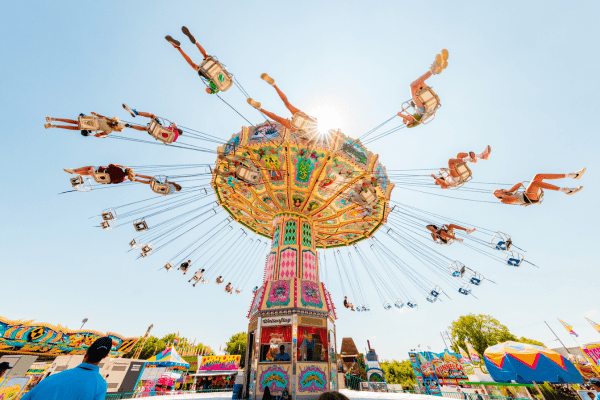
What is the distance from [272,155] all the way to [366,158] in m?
5.38

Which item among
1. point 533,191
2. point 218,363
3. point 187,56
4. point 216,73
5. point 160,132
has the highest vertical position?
point 187,56

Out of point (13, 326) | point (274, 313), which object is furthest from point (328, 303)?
point (13, 326)

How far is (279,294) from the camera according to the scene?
1291cm

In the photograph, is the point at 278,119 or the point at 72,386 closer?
the point at 72,386

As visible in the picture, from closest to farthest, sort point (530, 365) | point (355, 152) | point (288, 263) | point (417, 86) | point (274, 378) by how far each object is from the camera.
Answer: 1. point (417, 86)
2. point (530, 365)
3. point (274, 378)
4. point (355, 152)
5. point (288, 263)

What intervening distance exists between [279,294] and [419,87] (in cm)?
1097

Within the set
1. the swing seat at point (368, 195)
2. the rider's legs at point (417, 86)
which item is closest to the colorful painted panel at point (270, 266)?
the swing seat at point (368, 195)

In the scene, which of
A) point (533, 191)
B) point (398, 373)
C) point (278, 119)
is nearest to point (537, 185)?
point (533, 191)

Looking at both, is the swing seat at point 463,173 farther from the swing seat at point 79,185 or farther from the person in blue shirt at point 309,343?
the swing seat at point 79,185

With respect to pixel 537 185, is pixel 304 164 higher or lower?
higher

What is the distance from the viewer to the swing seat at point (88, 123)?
8.01 m

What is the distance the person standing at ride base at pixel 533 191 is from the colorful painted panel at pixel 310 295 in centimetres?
926

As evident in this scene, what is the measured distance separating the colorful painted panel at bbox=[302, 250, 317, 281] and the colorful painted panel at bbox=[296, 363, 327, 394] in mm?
4197

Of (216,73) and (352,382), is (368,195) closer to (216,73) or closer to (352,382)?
(216,73)
